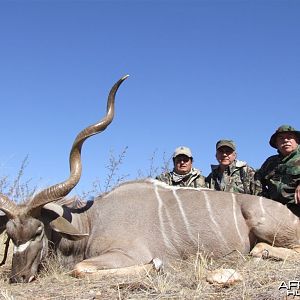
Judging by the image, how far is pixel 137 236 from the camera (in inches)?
133

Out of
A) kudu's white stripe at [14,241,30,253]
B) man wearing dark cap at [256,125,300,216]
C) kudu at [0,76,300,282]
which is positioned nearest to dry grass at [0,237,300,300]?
kudu's white stripe at [14,241,30,253]

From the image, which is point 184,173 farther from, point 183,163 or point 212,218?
point 212,218

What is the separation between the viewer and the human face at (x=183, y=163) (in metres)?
5.03

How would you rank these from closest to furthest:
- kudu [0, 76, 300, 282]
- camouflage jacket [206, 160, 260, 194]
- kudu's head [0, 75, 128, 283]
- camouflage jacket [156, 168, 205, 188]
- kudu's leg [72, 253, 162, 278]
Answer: kudu's leg [72, 253, 162, 278], kudu's head [0, 75, 128, 283], kudu [0, 76, 300, 282], camouflage jacket [206, 160, 260, 194], camouflage jacket [156, 168, 205, 188]

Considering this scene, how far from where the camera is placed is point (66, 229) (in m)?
3.31

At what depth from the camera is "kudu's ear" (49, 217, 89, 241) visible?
3285mm

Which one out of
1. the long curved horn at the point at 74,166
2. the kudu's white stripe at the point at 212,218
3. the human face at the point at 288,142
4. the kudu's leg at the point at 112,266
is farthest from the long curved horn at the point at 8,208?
the human face at the point at 288,142

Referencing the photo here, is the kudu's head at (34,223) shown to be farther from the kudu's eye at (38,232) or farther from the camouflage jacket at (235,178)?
the camouflage jacket at (235,178)

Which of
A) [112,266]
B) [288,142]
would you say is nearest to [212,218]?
[112,266]

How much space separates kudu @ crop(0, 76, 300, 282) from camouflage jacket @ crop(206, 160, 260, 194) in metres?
1.24

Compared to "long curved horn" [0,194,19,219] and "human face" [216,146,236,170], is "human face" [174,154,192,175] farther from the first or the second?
"long curved horn" [0,194,19,219]

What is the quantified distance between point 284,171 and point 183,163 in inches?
→ 49.5

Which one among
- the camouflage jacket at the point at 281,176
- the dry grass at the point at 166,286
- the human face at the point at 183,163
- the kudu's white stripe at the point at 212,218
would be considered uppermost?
the human face at the point at 183,163

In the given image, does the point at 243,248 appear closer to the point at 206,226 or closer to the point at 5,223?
the point at 206,226
